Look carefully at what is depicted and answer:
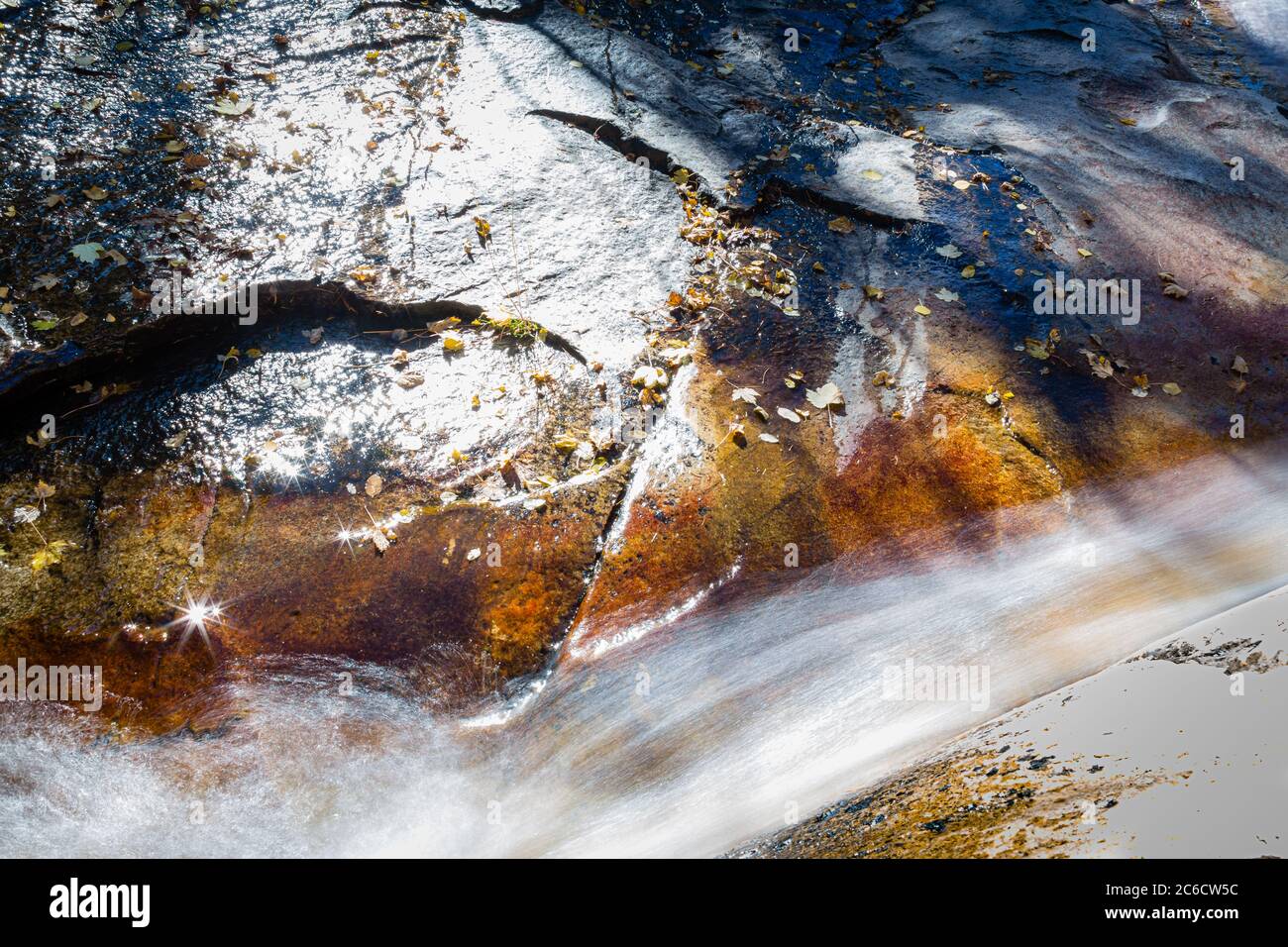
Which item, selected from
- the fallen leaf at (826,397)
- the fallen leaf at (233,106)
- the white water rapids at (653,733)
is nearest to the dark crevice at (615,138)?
the fallen leaf at (233,106)

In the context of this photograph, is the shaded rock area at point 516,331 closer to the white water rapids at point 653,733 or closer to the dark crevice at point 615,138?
the dark crevice at point 615,138

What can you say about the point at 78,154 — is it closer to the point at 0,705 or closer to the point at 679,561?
the point at 0,705

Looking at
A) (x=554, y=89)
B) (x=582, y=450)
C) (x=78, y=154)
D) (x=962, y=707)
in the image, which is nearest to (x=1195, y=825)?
(x=962, y=707)

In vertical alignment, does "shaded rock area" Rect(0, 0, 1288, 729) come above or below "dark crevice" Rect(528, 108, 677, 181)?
below

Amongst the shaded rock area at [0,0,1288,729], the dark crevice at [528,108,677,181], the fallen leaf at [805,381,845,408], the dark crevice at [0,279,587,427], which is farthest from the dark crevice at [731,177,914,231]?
the dark crevice at [0,279,587,427]

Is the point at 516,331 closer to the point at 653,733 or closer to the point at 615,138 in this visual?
the point at 615,138

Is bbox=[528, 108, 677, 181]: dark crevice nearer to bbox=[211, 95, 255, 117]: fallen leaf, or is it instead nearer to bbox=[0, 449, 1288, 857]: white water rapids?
bbox=[211, 95, 255, 117]: fallen leaf

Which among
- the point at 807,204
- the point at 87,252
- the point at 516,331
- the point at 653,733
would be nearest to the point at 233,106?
the point at 87,252
